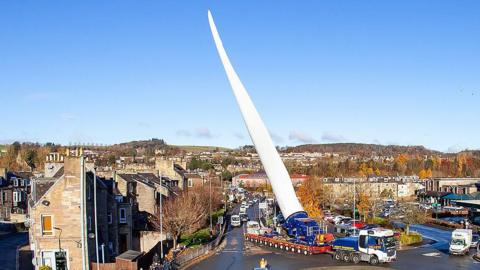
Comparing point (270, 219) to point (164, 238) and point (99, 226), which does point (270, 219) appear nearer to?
point (164, 238)

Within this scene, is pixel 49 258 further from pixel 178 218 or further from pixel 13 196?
pixel 13 196

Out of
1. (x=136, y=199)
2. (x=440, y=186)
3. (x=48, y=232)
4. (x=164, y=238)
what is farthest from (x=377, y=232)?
(x=440, y=186)

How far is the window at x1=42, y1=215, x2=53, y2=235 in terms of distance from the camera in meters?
30.3

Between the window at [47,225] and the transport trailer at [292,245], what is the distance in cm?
1669

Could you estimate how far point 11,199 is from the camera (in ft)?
227

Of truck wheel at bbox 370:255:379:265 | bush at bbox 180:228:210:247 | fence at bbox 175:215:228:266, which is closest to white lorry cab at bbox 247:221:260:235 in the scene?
bush at bbox 180:228:210:247

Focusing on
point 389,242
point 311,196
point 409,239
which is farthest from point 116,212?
point 311,196

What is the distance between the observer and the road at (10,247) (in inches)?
1426

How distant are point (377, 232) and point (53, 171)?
26601mm

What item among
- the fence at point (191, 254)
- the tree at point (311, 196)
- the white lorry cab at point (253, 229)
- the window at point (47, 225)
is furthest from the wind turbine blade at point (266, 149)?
the tree at point (311, 196)

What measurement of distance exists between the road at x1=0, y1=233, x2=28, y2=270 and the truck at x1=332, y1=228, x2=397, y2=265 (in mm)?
21513

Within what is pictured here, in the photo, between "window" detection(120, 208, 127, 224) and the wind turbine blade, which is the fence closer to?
"window" detection(120, 208, 127, 224)

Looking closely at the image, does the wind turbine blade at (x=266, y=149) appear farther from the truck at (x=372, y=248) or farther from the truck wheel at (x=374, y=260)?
the truck wheel at (x=374, y=260)

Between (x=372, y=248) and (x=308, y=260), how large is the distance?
4.11 meters
